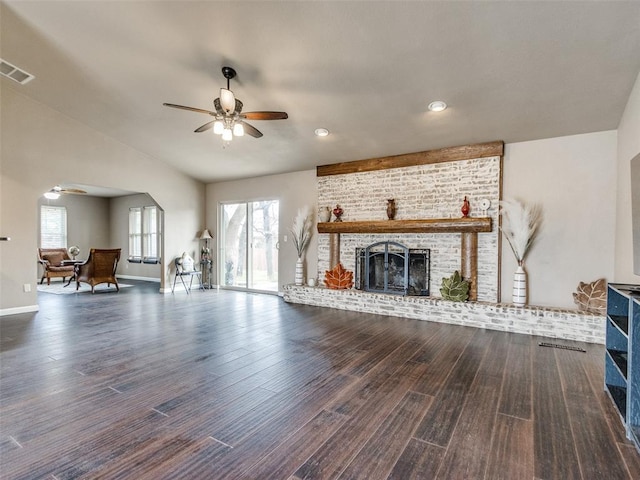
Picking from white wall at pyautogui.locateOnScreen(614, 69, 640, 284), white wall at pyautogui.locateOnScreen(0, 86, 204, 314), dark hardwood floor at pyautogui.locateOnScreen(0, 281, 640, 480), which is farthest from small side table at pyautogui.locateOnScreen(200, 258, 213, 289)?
white wall at pyautogui.locateOnScreen(614, 69, 640, 284)

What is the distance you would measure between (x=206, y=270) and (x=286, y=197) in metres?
3.03

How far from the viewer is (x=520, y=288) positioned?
14.8 feet

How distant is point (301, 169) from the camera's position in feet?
22.1

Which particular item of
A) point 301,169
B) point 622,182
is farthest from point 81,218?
point 622,182

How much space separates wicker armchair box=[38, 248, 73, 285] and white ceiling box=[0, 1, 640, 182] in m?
4.93

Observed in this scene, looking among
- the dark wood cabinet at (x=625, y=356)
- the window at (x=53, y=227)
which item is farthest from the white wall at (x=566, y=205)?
the window at (x=53, y=227)

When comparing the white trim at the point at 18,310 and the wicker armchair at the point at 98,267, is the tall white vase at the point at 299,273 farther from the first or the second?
the white trim at the point at 18,310

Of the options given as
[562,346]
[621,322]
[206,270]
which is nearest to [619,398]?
[621,322]

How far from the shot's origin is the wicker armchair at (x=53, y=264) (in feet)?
27.4

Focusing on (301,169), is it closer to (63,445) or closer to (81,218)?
(63,445)

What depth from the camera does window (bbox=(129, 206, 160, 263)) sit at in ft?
31.1

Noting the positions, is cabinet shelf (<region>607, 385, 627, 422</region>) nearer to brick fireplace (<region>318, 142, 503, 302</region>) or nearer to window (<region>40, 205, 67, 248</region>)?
brick fireplace (<region>318, 142, 503, 302</region>)

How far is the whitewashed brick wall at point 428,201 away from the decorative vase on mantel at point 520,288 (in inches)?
12.3

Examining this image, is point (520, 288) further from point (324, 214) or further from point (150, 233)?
point (150, 233)
